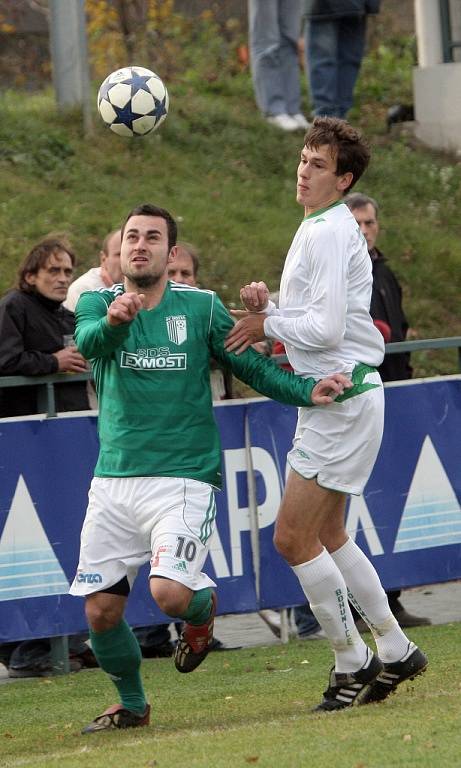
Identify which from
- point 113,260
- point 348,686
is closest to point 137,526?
point 348,686

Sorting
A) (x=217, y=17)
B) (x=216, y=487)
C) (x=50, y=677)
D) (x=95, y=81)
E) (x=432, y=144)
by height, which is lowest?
(x=50, y=677)

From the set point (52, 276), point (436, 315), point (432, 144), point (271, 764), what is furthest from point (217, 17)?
point (271, 764)

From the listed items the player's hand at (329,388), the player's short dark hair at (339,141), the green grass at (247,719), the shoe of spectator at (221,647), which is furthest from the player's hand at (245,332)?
the shoe of spectator at (221,647)

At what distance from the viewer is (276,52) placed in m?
16.4

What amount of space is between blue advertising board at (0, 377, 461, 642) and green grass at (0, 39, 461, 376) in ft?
14.1

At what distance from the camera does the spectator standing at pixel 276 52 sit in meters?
16.3

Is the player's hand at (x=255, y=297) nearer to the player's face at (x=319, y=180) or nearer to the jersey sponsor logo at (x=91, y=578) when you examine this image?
the player's face at (x=319, y=180)

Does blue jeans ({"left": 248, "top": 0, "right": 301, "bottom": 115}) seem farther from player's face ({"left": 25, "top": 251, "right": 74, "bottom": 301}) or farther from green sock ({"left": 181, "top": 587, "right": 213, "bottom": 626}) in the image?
green sock ({"left": 181, "top": 587, "right": 213, "bottom": 626})

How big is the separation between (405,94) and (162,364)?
13782 mm

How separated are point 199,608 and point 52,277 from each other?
311cm

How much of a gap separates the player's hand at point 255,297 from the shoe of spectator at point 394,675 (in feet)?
5.56

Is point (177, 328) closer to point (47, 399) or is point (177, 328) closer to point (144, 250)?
point (144, 250)

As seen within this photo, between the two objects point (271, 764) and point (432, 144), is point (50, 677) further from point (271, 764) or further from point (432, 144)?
point (432, 144)

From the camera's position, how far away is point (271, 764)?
5.45 meters
